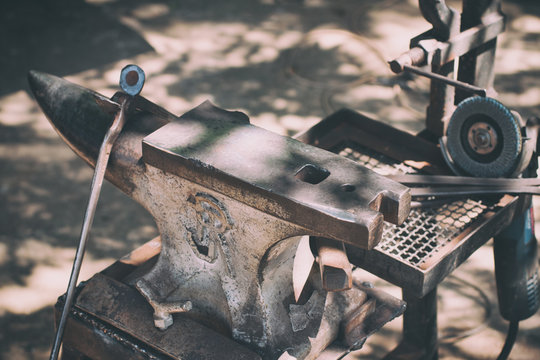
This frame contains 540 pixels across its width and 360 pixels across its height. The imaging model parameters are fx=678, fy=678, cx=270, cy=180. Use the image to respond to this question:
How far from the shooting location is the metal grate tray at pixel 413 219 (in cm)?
185

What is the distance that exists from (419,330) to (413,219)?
0.54 metres

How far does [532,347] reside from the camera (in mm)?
2951

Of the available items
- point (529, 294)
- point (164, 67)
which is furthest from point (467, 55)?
point (164, 67)

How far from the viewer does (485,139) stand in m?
2.15

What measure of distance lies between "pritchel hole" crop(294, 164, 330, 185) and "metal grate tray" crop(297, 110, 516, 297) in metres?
0.37

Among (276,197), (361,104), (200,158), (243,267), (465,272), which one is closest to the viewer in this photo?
(276,197)

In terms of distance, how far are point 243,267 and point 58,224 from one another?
7.42 feet

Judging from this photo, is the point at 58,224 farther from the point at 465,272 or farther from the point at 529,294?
the point at 529,294

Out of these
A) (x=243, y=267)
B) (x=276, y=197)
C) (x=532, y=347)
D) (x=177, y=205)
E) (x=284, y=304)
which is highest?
(x=276, y=197)

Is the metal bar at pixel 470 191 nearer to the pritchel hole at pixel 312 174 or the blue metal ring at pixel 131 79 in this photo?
the pritchel hole at pixel 312 174

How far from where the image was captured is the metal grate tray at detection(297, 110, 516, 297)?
185 cm

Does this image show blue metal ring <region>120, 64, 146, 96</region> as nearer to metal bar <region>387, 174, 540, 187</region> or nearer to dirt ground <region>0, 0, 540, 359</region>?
metal bar <region>387, 174, 540, 187</region>

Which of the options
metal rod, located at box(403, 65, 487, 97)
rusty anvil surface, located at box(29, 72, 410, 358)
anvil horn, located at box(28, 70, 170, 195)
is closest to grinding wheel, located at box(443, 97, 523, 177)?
metal rod, located at box(403, 65, 487, 97)

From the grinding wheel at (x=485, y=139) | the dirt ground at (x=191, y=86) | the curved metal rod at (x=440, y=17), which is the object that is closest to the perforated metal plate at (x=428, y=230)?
the grinding wheel at (x=485, y=139)
